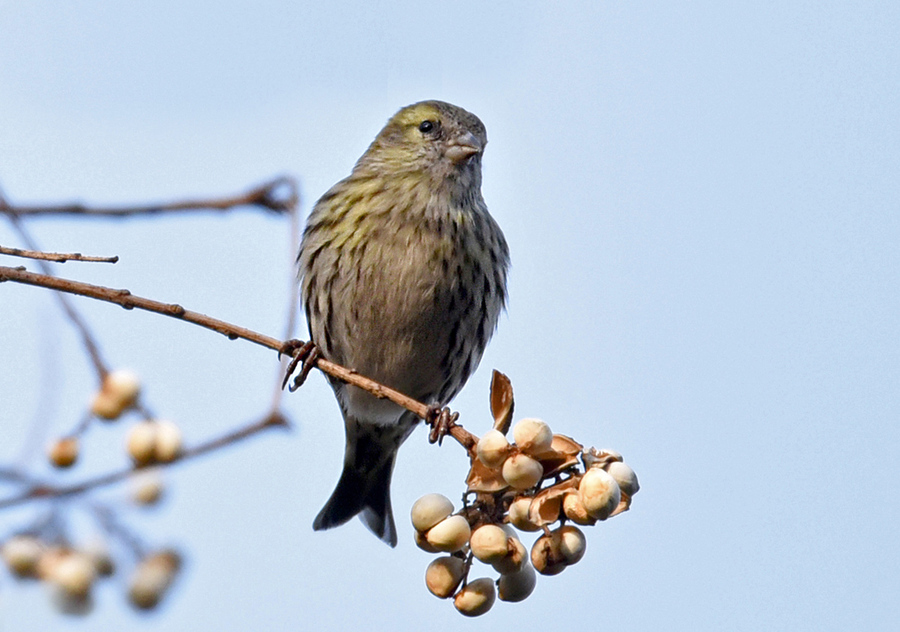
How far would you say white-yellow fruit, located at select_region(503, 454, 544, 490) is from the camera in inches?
75.3

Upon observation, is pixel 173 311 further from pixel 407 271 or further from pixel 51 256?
pixel 407 271

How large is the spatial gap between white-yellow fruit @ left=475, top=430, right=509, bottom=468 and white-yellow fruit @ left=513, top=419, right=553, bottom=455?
3 centimetres

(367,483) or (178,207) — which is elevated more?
(178,207)

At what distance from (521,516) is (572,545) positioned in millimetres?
106

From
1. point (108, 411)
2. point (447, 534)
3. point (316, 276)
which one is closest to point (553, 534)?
point (447, 534)

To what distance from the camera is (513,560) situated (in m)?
1.94

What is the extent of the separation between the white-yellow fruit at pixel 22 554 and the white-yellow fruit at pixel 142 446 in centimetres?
19

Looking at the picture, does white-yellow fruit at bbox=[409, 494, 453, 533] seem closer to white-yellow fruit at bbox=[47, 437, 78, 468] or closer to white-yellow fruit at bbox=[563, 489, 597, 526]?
white-yellow fruit at bbox=[563, 489, 597, 526]

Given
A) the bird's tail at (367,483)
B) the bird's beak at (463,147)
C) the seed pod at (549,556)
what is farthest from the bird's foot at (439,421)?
the bird's tail at (367,483)

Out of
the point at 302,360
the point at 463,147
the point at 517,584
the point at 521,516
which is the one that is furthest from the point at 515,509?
the point at 463,147

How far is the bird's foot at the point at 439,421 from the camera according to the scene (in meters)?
2.21

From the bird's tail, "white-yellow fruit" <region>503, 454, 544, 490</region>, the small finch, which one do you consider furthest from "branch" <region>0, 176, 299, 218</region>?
the bird's tail

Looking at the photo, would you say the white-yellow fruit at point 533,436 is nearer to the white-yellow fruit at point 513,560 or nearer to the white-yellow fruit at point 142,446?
the white-yellow fruit at point 513,560

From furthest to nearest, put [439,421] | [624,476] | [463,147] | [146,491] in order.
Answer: [463,147] < [439,421] < [624,476] < [146,491]
